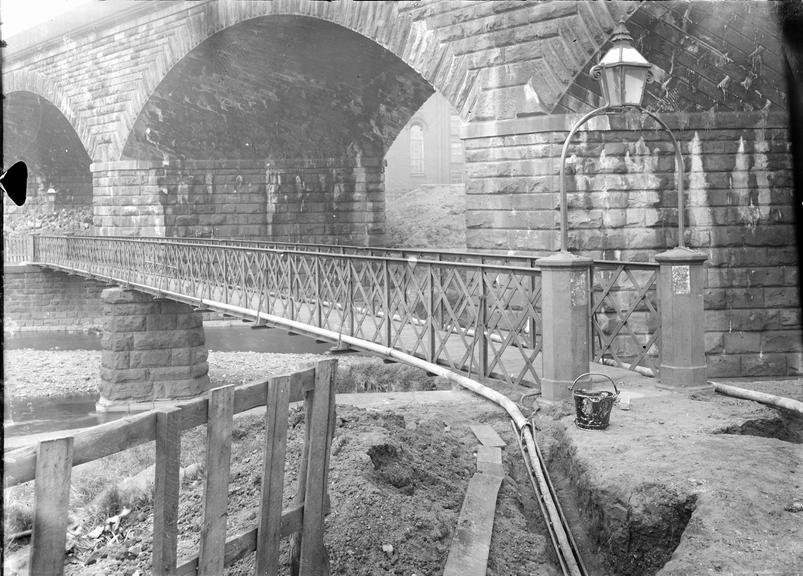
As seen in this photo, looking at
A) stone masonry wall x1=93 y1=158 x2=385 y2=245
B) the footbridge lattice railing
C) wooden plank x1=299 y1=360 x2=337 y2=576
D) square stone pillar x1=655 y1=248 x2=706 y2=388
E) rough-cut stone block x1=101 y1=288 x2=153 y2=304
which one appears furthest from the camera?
stone masonry wall x1=93 y1=158 x2=385 y2=245

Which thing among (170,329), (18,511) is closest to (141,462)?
(18,511)

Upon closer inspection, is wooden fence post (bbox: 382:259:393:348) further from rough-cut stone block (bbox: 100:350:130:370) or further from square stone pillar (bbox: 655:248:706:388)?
rough-cut stone block (bbox: 100:350:130:370)

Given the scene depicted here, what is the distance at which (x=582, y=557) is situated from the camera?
204 inches

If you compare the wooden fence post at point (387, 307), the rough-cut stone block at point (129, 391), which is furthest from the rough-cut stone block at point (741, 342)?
the rough-cut stone block at point (129, 391)

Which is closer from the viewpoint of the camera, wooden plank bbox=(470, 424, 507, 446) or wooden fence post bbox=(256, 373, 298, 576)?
wooden fence post bbox=(256, 373, 298, 576)

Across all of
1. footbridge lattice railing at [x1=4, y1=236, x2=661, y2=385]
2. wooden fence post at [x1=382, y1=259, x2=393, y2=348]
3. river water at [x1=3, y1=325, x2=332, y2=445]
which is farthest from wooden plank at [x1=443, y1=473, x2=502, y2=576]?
river water at [x1=3, y1=325, x2=332, y2=445]

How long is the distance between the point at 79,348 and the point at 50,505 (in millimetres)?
26807

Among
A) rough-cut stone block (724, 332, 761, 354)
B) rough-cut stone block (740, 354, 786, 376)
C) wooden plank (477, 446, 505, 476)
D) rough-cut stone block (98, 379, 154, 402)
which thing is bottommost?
rough-cut stone block (98, 379, 154, 402)

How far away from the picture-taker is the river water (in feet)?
61.1

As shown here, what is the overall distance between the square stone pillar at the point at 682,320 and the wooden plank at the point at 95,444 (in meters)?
5.54

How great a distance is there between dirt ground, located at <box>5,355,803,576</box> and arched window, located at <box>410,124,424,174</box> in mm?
38970

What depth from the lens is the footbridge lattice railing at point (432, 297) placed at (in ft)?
27.0

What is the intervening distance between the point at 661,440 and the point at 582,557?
1195 mm

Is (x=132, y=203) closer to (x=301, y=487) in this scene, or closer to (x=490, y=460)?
(x=490, y=460)
